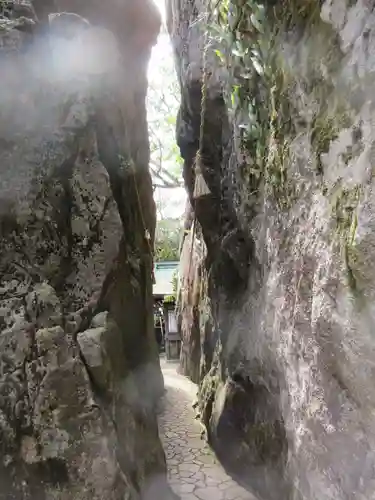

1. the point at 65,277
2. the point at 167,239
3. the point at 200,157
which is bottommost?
the point at 65,277

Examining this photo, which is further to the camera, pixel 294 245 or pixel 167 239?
pixel 167 239

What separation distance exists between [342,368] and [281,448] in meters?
2.72

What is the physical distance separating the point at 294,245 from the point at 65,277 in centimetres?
238

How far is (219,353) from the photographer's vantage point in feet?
25.2

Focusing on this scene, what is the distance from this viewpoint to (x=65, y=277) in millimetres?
4852

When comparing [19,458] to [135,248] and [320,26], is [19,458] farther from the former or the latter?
[320,26]

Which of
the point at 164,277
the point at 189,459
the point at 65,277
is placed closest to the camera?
the point at 65,277

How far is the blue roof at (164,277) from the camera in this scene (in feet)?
57.9

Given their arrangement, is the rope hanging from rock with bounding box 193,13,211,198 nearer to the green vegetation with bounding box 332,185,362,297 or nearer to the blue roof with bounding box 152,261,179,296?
the green vegetation with bounding box 332,185,362,297

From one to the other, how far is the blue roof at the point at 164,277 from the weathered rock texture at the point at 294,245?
32.9ft

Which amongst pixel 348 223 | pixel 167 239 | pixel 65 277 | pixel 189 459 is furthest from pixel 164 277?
pixel 348 223

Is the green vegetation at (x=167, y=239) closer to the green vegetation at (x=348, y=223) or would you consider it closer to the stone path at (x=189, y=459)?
the stone path at (x=189, y=459)

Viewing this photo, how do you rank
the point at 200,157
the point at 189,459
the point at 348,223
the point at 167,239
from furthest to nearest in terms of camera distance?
the point at 167,239
the point at 200,157
the point at 189,459
the point at 348,223

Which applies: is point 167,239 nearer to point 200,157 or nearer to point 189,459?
point 200,157
